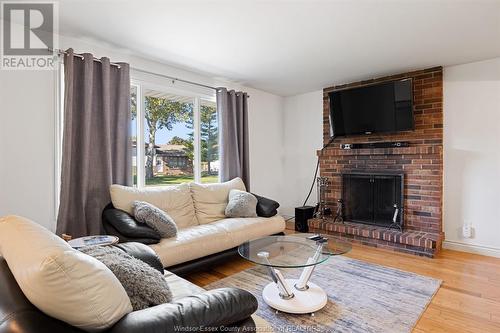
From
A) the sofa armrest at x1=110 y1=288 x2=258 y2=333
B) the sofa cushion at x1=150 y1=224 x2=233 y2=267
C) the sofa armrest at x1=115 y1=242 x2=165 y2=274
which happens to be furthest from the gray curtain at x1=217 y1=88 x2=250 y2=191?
the sofa armrest at x1=110 y1=288 x2=258 y2=333

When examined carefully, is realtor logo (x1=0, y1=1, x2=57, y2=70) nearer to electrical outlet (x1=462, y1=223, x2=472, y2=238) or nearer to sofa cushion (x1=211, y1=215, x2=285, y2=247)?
sofa cushion (x1=211, y1=215, x2=285, y2=247)

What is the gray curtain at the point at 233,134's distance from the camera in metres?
4.05

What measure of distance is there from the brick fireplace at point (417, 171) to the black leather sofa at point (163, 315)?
300cm

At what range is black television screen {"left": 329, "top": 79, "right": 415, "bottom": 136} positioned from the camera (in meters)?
3.69

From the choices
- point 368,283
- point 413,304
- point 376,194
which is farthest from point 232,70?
point 413,304

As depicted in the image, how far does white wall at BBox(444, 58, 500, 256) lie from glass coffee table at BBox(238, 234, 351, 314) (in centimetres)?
214

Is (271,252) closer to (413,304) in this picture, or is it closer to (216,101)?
(413,304)

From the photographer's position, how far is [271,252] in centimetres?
236

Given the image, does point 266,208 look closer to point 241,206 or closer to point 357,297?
point 241,206

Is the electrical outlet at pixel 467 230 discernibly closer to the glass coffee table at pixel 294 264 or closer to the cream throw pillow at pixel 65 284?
the glass coffee table at pixel 294 264

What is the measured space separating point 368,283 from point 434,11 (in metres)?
2.35

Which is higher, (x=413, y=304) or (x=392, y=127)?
(x=392, y=127)

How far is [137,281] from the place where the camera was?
4.02ft

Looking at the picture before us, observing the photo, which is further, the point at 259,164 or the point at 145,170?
the point at 259,164
